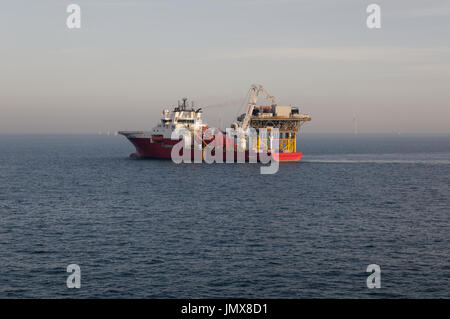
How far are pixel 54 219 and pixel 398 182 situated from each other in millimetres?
67240

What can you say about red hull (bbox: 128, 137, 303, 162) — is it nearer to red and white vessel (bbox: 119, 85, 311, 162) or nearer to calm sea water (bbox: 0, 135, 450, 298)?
red and white vessel (bbox: 119, 85, 311, 162)

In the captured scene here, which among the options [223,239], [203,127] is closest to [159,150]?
[203,127]

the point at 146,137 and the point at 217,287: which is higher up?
the point at 146,137

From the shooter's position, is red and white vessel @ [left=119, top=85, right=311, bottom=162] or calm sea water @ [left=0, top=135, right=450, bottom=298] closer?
calm sea water @ [left=0, top=135, right=450, bottom=298]

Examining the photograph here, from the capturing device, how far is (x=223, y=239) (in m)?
46.2

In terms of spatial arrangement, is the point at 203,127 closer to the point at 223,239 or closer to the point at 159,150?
the point at 159,150

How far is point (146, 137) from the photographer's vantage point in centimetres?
13050

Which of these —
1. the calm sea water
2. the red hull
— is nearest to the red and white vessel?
the red hull

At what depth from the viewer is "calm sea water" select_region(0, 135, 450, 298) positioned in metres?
33.5

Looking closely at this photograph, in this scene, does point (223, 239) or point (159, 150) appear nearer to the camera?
point (223, 239)

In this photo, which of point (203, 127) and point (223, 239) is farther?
point (203, 127)

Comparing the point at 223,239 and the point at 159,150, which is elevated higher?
the point at 159,150
